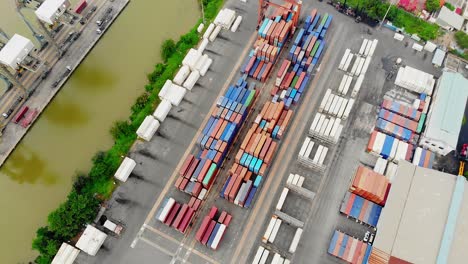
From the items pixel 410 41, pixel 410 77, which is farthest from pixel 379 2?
pixel 410 77

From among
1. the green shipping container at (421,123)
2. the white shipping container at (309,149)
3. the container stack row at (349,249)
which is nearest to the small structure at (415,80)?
the green shipping container at (421,123)

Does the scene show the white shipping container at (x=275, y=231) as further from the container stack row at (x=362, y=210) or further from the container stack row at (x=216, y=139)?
the container stack row at (x=216, y=139)

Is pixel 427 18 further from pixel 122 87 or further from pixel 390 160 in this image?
pixel 122 87

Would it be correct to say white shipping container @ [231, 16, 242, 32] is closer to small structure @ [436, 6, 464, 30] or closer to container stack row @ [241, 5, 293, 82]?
container stack row @ [241, 5, 293, 82]

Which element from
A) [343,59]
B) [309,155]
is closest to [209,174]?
[309,155]

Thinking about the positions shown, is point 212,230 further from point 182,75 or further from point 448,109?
point 448,109

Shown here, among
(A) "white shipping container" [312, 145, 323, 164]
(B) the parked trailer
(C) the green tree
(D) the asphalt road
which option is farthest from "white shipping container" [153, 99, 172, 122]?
(B) the parked trailer
